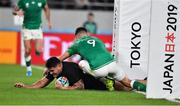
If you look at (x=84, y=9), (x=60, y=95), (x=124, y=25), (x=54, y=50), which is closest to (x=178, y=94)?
(x=60, y=95)

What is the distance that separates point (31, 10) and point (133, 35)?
545 centimetres

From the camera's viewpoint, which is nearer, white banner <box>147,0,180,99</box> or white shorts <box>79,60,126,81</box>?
white banner <box>147,0,180,99</box>

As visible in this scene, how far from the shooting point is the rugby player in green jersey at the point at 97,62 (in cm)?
1545

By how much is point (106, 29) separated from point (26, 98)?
19400 millimetres

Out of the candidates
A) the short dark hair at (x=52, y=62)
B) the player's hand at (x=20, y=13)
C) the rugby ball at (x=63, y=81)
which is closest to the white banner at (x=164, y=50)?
the short dark hair at (x=52, y=62)

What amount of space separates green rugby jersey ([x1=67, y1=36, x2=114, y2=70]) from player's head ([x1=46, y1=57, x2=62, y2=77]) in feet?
1.63

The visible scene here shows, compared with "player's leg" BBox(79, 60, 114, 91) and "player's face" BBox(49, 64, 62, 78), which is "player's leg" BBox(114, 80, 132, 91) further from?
"player's face" BBox(49, 64, 62, 78)

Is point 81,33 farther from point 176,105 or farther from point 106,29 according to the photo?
point 106,29

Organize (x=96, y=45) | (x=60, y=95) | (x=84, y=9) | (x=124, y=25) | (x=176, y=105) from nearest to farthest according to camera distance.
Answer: (x=176, y=105), (x=60, y=95), (x=96, y=45), (x=124, y=25), (x=84, y=9)

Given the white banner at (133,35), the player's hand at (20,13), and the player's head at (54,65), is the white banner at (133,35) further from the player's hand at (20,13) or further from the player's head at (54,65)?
the player's hand at (20,13)

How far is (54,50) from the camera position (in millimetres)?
28016

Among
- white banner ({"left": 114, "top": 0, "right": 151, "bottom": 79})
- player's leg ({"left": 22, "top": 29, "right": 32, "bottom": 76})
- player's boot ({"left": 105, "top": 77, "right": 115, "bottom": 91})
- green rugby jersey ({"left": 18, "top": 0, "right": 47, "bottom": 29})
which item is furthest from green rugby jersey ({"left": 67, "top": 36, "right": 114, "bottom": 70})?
green rugby jersey ({"left": 18, "top": 0, "right": 47, "bottom": 29})

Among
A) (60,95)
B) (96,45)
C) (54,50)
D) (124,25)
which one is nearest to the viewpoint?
(60,95)

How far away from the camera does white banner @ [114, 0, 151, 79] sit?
16859 millimetres
